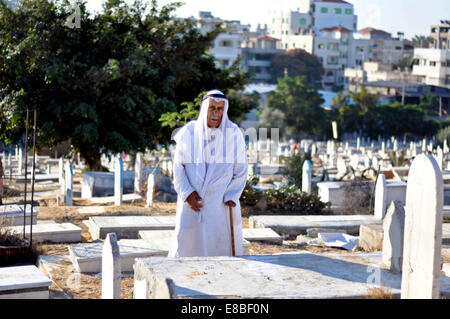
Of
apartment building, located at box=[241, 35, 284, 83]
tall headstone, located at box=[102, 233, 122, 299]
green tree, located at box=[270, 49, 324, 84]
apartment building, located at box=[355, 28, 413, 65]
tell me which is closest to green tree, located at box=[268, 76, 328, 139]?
green tree, located at box=[270, 49, 324, 84]

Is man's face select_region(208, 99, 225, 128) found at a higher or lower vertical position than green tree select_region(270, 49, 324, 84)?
lower

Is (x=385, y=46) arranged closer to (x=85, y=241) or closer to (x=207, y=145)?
(x=85, y=241)

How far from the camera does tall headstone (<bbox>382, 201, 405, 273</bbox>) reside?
4168mm

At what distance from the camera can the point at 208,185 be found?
5172 mm

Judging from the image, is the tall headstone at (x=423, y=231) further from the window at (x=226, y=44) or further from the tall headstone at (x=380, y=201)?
the window at (x=226, y=44)

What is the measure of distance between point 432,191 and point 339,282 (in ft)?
2.87

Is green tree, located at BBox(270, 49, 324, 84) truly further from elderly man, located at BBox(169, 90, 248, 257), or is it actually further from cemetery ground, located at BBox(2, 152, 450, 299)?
elderly man, located at BBox(169, 90, 248, 257)

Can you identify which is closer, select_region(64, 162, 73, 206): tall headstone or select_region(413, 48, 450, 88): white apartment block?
select_region(64, 162, 73, 206): tall headstone

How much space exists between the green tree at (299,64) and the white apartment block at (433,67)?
14725 mm

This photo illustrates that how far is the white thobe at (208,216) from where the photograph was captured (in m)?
5.17

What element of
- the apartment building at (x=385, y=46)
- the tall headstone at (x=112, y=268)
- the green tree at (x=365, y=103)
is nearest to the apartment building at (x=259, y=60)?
the apartment building at (x=385, y=46)

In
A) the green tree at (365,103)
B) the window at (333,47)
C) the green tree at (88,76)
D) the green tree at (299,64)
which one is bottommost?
the green tree at (88,76)

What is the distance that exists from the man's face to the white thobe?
1.01 feet
